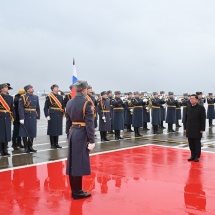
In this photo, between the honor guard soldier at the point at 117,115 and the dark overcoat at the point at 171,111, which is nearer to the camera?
the honor guard soldier at the point at 117,115

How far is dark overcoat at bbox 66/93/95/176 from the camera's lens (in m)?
4.92

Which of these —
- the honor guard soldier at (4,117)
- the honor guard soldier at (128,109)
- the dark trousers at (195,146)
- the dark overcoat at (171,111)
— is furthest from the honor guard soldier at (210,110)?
the honor guard soldier at (4,117)

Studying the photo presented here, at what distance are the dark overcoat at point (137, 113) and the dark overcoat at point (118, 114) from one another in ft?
2.58

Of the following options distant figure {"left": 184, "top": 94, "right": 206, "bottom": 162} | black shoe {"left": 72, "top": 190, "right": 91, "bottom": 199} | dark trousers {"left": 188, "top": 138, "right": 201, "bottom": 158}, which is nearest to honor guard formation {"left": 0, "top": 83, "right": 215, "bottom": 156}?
distant figure {"left": 184, "top": 94, "right": 206, "bottom": 162}

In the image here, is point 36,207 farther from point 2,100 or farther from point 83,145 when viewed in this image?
point 2,100

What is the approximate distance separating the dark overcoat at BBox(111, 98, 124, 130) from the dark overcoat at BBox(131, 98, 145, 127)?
79cm

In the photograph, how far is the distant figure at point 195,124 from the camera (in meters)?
7.72

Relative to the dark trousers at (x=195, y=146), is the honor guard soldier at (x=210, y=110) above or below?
above

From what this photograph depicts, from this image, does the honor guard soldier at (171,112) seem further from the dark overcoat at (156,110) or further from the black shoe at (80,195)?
the black shoe at (80,195)

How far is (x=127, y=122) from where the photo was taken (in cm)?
1474

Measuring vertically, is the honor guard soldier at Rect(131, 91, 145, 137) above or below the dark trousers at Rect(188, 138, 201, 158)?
above

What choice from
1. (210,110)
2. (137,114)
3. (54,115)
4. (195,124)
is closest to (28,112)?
(54,115)

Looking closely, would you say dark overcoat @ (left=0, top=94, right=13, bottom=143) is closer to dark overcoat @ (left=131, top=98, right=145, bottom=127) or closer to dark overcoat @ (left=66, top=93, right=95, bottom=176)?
dark overcoat @ (left=66, top=93, right=95, bottom=176)

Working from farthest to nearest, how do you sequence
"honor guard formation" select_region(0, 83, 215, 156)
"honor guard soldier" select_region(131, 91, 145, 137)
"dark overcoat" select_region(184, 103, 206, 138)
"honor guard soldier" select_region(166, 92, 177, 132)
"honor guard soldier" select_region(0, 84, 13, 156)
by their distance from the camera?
"honor guard soldier" select_region(166, 92, 177, 132), "honor guard soldier" select_region(131, 91, 145, 137), "honor guard formation" select_region(0, 83, 215, 156), "honor guard soldier" select_region(0, 84, 13, 156), "dark overcoat" select_region(184, 103, 206, 138)
